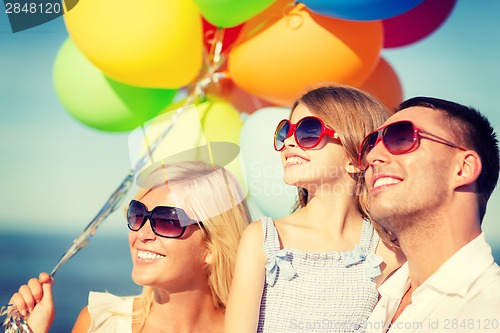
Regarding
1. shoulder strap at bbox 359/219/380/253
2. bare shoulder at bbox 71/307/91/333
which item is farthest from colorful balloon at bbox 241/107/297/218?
bare shoulder at bbox 71/307/91/333

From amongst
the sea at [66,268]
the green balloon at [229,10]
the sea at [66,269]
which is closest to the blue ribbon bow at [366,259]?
the green balloon at [229,10]

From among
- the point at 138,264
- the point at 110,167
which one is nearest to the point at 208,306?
the point at 138,264

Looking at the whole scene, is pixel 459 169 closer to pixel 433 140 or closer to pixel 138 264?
pixel 433 140

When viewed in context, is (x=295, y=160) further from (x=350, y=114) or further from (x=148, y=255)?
(x=148, y=255)

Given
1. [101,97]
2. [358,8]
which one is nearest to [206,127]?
[101,97]

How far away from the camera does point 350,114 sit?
6.79 ft

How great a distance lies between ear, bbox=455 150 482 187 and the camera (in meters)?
1.65

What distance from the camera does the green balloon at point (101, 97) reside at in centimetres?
294

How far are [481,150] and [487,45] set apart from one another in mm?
3098

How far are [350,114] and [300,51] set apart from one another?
2.20 ft

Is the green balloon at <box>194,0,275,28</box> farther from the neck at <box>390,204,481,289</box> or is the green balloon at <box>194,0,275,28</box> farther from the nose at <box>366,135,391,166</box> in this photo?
the neck at <box>390,204,481,289</box>

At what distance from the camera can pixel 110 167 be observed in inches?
175

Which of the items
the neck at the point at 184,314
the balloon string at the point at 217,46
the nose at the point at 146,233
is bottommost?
the neck at the point at 184,314

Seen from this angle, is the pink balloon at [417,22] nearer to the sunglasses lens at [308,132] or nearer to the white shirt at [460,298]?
the sunglasses lens at [308,132]
